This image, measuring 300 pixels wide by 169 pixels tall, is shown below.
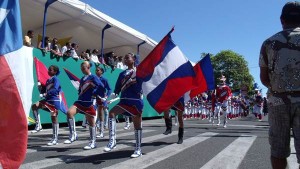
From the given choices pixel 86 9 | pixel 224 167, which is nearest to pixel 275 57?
pixel 224 167

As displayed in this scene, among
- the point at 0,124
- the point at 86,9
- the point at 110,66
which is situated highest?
the point at 86,9

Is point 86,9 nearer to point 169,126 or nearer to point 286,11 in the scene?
point 169,126

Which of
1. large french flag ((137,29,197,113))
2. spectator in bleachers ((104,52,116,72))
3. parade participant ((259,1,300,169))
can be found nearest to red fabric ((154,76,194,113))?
large french flag ((137,29,197,113))

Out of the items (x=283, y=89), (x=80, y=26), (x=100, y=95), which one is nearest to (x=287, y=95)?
(x=283, y=89)

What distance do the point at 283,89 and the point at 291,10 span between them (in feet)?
2.66

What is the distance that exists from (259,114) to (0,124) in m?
25.9

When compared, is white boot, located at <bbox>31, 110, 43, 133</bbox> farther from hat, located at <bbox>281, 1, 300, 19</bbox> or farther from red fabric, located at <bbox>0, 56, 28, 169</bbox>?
hat, located at <bbox>281, 1, 300, 19</bbox>

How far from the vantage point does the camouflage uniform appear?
355cm

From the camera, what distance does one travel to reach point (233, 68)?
8188 cm

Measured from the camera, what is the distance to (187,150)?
7762 millimetres

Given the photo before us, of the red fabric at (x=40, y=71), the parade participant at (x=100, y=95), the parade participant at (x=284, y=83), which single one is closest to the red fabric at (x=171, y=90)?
the parade participant at (x=100, y=95)

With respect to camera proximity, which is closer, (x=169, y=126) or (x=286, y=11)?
(x=286, y=11)

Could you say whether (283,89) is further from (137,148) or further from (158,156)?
(137,148)

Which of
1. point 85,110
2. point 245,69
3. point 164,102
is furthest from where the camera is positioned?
point 245,69
